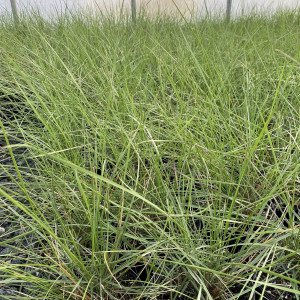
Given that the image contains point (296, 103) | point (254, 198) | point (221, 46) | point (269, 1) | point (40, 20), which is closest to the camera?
point (254, 198)

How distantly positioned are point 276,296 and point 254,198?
0.19 metres

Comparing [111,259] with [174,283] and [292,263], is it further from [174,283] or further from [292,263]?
[292,263]

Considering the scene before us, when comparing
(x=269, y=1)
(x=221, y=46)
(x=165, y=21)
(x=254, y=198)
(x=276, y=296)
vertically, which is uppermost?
(x=269, y=1)

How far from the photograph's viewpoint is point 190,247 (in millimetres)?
526

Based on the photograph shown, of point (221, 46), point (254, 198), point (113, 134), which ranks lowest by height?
point (254, 198)

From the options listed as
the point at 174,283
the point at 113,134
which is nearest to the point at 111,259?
the point at 174,283

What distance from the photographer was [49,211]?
2.23ft

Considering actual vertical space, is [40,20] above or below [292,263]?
above

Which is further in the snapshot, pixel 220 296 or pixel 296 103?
pixel 296 103

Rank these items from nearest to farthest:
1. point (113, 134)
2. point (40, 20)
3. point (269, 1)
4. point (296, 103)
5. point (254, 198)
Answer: point (254, 198) → point (113, 134) → point (296, 103) → point (40, 20) → point (269, 1)

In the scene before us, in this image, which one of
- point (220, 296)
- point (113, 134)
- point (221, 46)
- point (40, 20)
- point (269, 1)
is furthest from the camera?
point (269, 1)

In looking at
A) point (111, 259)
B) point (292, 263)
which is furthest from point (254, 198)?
point (111, 259)

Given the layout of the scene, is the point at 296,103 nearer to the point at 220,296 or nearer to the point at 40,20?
the point at 220,296

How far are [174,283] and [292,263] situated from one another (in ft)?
0.67
